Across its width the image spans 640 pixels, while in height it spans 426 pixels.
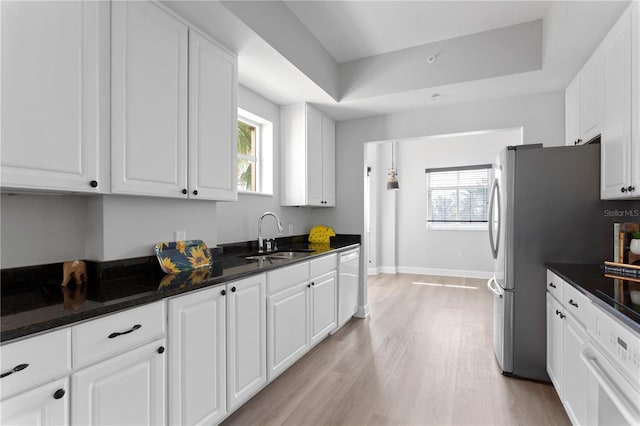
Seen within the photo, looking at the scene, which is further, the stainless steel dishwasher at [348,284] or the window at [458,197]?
the window at [458,197]

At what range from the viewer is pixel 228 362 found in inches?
73.5

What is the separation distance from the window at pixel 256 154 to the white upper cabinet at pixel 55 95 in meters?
1.67

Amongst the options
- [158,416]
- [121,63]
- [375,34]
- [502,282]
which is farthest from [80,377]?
[375,34]

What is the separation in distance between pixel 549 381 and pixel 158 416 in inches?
107

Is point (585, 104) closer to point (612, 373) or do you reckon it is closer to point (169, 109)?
point (612, 373)

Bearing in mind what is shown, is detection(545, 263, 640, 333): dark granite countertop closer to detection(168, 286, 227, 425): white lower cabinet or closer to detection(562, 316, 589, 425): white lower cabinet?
detection(562, 316, 589, 425): white lower cabinet

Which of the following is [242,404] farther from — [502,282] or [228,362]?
[502,282]

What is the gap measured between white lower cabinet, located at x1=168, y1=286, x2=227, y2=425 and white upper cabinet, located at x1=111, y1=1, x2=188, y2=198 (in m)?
0.68

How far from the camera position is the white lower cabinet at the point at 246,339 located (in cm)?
189

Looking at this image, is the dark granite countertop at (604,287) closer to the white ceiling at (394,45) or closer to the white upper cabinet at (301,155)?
the white ceiling at (394,45)

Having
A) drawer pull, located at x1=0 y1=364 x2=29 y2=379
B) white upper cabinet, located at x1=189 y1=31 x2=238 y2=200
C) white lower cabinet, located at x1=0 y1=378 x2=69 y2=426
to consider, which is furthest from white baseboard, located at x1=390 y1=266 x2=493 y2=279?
drawer pull, located at x1=0 y1=364 x2=29 y2=379

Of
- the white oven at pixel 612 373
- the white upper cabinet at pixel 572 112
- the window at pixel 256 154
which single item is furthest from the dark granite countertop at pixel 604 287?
the window at pixel 256 154

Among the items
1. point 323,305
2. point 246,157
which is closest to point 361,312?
point 323,305

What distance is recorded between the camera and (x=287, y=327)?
2455 mm
